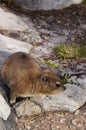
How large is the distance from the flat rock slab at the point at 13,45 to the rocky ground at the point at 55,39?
0.25 m

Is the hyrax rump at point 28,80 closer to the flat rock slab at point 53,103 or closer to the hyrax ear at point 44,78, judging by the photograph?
the hyrax ear at point 44,78

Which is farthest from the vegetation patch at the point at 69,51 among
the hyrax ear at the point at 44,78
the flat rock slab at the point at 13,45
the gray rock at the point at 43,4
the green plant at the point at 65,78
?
the hyrax ear at the point at 44,78

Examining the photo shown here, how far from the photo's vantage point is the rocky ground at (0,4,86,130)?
7.13 metres

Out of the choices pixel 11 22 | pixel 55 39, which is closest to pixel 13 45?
pixel 55 39

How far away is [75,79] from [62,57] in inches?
68.1

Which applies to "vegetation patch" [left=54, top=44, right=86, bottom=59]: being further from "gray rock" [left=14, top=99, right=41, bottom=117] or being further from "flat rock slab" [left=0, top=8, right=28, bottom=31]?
"gray rock" [left=14, top=99, right=41, bottom=117]

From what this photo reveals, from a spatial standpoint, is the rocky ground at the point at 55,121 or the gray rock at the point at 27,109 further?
the gray rock at the point at 27,109

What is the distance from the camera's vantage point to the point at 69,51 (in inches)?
398

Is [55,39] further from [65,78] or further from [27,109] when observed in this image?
[27,109]

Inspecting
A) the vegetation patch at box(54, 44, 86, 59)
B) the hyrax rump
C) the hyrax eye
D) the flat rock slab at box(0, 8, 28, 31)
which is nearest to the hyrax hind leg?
the hyrax rump

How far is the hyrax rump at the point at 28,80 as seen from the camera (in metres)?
7.09

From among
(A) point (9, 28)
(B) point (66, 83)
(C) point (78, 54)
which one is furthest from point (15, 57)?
(A) point (9, 28)

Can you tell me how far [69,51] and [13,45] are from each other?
4.85ft

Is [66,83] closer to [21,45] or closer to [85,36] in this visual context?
[21,45]
